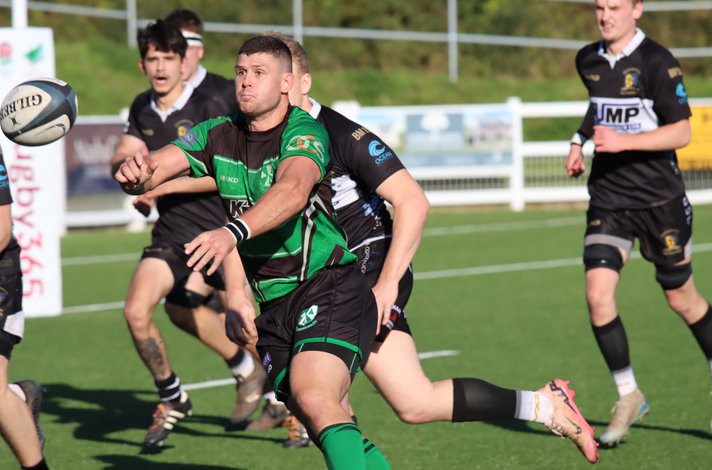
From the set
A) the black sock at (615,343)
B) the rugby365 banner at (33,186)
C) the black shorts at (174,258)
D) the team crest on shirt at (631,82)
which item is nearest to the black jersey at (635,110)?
the team crest on shirt at (631,82)

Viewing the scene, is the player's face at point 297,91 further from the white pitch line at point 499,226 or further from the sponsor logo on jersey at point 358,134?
the white pitch line at point 499,226

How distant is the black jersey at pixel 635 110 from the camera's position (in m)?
7.02

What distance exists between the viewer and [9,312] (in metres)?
5.91

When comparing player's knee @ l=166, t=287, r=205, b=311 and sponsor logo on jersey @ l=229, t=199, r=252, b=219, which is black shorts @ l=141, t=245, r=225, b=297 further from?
sponsor logo on jersey @ l=229, t=199, r=252, b=219

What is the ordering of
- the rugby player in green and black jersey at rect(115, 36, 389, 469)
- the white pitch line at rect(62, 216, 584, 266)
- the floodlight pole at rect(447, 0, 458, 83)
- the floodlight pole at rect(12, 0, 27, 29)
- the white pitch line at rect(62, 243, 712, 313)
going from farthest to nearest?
the floodlight pole at rect(447, 0, 458, 83) → the white pitch line at rect(62, 216, 584, 266) → the white pitch line at rect(62, 243, 712, 313) → the floodlight pole at rect(12, 0, 27, 29) → the rugby player in green and black jersey at rect(115, 36, 389, 469)

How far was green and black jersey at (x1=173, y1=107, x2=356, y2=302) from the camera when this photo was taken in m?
4.89

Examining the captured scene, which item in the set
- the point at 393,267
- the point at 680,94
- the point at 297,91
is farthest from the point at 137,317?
the point at 680,94

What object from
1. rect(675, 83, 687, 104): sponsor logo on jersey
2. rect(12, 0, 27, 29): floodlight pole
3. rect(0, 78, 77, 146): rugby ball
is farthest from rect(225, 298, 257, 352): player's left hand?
rect(12, 0, 27, 29): floodlight pole

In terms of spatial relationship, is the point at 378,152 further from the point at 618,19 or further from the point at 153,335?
the point at 153,335

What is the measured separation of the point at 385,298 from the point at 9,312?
6.25ft

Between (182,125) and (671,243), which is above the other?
(182,125)

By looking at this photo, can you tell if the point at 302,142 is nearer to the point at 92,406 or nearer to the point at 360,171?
the point at 360,171

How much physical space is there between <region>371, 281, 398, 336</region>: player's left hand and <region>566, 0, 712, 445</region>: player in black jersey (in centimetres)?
216

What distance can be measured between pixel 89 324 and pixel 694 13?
2396 centimetres
